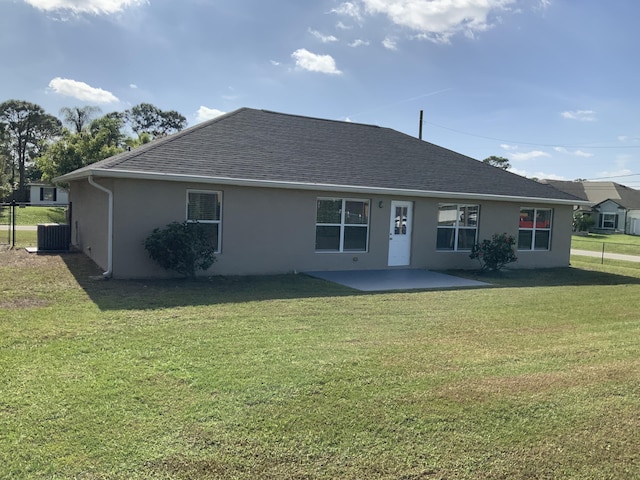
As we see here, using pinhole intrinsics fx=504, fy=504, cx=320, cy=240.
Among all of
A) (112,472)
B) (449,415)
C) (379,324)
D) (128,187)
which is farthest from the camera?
(128,187)

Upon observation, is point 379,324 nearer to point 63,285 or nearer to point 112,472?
point 112,472

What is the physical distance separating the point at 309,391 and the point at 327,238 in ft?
29.7

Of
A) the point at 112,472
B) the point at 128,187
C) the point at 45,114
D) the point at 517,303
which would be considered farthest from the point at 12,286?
the point at 45,114

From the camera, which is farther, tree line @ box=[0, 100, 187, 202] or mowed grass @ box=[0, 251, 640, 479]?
tree line @ box=[0, 100, 187, 202]

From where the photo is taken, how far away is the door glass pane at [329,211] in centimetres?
1346

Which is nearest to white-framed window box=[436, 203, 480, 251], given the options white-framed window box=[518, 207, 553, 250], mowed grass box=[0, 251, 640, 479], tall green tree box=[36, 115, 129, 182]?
white-framed window box=[518, 207, 553, 250]

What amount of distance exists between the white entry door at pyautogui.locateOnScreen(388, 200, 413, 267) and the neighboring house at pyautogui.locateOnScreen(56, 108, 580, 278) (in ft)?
0.10

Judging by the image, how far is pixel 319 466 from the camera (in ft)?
11.3

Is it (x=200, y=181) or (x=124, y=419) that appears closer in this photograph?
(x=124, y=419)

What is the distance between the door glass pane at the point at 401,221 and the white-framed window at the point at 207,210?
527 centimetres

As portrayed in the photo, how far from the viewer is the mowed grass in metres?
3.50

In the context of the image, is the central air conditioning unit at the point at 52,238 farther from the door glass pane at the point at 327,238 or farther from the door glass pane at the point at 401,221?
the door glass pane at the point at 401,221

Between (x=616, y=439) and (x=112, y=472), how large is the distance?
374cm

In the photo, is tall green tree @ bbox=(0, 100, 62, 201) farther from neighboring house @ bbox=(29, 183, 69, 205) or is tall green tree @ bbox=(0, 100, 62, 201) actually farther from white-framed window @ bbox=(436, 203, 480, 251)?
white-framed window @ bbox=(436, 203, 480, 251)
